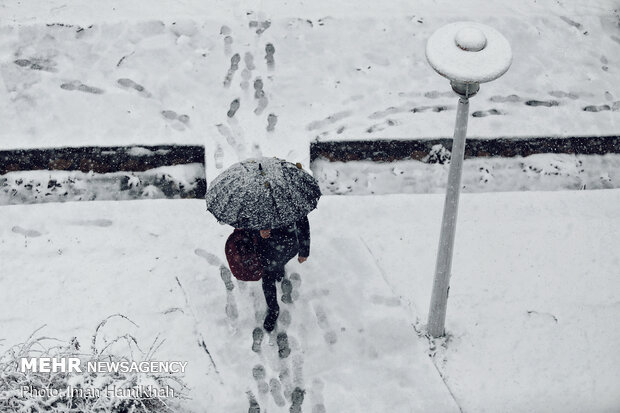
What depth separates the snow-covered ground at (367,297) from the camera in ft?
19.0

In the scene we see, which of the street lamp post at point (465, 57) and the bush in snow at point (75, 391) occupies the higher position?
the street lamp post at point (465, 57)

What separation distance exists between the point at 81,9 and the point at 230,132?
3.22 m

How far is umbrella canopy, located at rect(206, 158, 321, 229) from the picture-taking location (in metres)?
5.29

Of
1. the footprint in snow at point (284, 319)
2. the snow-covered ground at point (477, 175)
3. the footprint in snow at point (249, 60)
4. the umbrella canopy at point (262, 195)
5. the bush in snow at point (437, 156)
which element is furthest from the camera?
the footprint in snow at point (249, 60)

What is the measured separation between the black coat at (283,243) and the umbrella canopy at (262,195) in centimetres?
27

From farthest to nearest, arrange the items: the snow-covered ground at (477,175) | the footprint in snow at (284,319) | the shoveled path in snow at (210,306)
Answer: the snow-covered ground at (477,175)
the footprint in snow at (284,319)
the shoveled path in snow at (210,306)

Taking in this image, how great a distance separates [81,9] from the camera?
31.7 ft

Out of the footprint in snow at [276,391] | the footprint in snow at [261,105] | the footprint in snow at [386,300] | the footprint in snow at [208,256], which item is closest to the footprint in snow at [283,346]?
the footprint in snow at [276,391]

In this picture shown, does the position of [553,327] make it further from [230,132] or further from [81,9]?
[81,9]

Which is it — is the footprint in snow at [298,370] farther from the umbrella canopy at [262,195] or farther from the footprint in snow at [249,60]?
the footprint in snow at [249,60]

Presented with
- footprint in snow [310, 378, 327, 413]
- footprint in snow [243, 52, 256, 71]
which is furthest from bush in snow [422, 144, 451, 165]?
footprint in snow [310, 378, 327, 413]

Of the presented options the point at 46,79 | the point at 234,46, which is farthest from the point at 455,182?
the point at 46,79

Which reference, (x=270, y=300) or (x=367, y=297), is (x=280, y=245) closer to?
(x=270, y=300)

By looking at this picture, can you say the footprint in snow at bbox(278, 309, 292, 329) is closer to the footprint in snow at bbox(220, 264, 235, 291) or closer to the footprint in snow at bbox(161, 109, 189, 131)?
the footprint in snow at bbox(220, 264, 235, 291)
